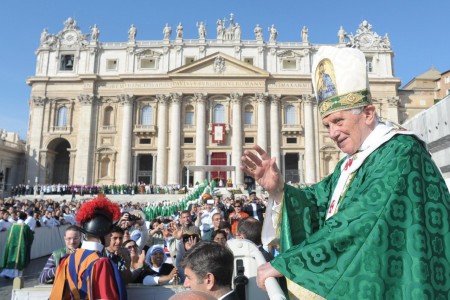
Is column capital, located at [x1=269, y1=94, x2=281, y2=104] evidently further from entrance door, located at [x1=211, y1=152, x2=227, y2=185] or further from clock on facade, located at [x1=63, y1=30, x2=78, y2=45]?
clock on facade, located at [x1=63, y1=30, x2=78, y2=45]

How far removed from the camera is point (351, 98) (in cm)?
208

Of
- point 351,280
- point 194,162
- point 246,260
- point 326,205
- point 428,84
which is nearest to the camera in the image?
point 351,280

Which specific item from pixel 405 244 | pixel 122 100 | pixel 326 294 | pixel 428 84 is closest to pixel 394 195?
pixel 405 244

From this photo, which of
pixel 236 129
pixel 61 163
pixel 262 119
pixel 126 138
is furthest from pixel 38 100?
pixel 262 119

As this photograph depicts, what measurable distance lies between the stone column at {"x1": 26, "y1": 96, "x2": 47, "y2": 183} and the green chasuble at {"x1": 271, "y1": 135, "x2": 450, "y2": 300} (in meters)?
42.7

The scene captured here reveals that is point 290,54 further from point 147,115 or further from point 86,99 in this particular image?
point 86,99

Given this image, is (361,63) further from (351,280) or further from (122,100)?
(122,100)

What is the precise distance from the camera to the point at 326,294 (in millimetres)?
1540

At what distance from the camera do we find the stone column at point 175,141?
125ft

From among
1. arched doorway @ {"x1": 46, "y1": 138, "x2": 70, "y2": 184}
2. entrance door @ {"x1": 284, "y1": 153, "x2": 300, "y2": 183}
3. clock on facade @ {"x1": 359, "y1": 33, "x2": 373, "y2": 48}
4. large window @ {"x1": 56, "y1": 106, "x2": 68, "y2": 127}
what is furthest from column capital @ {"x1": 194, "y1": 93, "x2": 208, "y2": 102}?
clock on facade @ {"x1": 359, "y1": 33, "x2": 373, "y2": 48}

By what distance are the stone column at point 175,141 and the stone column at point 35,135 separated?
14.8 m

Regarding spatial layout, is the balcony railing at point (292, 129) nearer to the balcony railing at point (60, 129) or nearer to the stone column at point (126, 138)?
the stone column at point (126, 138)

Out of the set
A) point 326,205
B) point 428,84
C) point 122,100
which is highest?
point 428,84

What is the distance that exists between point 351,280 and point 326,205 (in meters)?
0.84
